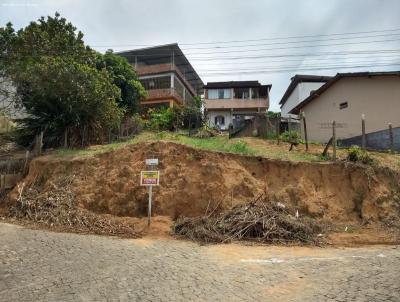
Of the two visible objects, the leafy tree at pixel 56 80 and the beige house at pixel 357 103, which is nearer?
the leafy tree at pixel 56 80

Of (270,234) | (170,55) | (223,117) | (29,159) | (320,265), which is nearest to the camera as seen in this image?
(320,265)

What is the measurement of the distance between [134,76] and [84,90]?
11830 mm

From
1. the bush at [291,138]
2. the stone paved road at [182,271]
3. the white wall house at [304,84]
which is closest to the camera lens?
the stone paved road at [182,271]

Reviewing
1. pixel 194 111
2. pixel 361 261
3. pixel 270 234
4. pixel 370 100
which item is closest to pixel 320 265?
pixel 361 261

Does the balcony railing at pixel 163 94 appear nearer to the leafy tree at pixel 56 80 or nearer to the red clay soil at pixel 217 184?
the leafy tree at pixel 56 80

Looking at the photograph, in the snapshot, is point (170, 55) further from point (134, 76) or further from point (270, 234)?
point (270, 234)

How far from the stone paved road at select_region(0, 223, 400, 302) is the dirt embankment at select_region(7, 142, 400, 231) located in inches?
93.2

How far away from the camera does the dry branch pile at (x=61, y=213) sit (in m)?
12.6

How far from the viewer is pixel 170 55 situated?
43750 mm

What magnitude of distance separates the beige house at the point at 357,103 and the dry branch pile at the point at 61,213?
1563cm

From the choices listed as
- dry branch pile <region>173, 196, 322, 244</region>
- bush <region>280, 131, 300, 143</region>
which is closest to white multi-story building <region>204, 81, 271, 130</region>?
bush <region>280, 131, 300, 143</region>

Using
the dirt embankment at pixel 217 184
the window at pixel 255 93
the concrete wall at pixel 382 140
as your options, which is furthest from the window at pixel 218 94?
the dirt embankment at pixel 217 184

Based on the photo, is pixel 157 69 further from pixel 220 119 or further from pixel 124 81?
pixel 124 81

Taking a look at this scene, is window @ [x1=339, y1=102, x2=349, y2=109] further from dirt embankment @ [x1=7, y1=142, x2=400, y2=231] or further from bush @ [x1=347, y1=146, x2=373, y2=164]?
dirt embankment @ [x1=7, y1=142, x2=400, y2=231]
